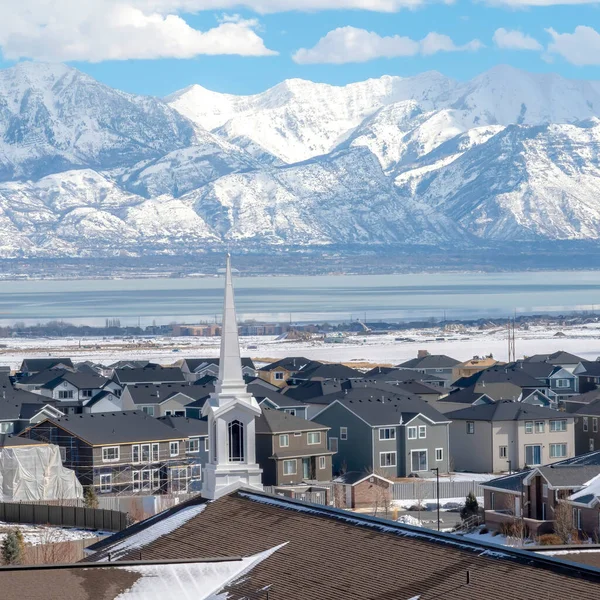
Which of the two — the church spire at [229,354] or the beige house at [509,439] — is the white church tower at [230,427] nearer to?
the church spire at [229,354]

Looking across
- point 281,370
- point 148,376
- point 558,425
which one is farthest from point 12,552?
point 281,370

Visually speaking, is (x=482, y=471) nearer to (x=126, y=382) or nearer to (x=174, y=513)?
(x=126, y=382)

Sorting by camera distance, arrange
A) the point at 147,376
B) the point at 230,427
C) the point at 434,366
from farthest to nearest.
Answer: the point at 434,366, the point at 147,376, the point at 230,427

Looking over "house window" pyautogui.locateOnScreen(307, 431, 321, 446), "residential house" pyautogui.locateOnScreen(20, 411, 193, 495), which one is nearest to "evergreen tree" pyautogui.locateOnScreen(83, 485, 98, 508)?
"residential house" pyautogui.locateOnScreen(20, 411, 193, 495)

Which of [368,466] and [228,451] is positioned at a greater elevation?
[228,451]

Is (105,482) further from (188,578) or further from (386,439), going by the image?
(188,578)

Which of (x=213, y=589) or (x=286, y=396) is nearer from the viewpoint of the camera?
(x=213, y=589)

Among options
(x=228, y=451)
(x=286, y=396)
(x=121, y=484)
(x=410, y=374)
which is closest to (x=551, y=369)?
(x=410, y=374)
